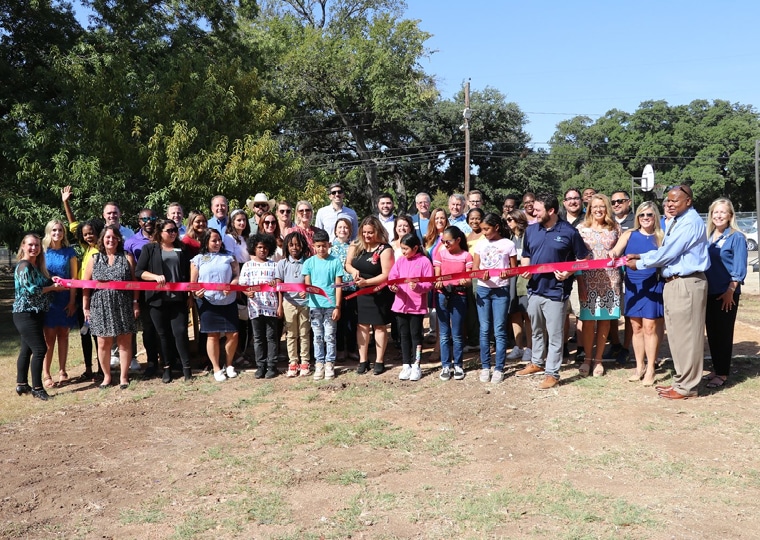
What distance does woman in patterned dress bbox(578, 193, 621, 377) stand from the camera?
7086 millimetres

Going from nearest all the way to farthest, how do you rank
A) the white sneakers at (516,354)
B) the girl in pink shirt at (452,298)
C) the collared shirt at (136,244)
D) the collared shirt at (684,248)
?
the collared shirt at (684,248) < the girl in pink shirt at (452,298) < the collared shirt at (136,244) < the white sneakers at (516,354)

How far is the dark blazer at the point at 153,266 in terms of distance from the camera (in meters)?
7.49

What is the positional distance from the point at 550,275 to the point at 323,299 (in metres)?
2.55

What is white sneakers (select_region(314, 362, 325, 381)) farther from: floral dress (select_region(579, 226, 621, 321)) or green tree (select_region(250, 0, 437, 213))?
green tree (select_region(250, 0, 437, 213))

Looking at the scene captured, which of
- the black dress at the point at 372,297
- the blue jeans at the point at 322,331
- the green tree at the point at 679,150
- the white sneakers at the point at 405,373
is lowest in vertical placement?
the white sneakers at the point at 405,373

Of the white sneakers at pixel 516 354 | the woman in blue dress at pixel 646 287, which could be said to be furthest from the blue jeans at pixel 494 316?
the woman in blue dress at pixel 646 287

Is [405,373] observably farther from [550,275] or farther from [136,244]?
[136,244]

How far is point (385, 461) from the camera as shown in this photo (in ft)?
16.7

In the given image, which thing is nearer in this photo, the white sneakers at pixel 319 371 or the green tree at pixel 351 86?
the white sneakers at pixel 319 371

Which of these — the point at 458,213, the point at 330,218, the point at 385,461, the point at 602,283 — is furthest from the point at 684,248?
the point at 330,218

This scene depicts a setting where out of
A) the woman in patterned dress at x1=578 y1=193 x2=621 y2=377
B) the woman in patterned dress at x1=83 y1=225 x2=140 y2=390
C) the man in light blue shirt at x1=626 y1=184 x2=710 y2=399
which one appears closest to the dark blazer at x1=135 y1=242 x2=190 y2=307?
the woman in patterned dress at x1=83 y1=225 x2=140 y2=390

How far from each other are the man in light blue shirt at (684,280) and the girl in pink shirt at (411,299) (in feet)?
7.68

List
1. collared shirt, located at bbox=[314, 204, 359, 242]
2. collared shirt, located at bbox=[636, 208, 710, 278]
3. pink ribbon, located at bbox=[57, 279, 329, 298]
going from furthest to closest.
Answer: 1. collared shirt, located at bbox=[314, 204, 359, 242]
2. pink ribbon, located at bbox=[57, 279, 329, 298]
3. collared shirt, located at bbox=[636, 208, 710, 278]

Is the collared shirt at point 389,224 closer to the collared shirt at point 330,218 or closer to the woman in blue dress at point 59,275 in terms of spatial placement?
the collared shirt at point 330,218
